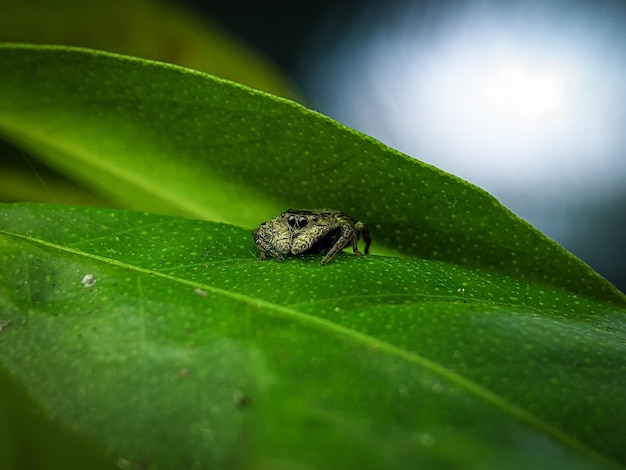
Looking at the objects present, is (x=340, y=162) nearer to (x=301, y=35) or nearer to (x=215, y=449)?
(x=215, y=449)

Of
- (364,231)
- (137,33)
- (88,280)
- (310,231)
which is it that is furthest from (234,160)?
(137,33)

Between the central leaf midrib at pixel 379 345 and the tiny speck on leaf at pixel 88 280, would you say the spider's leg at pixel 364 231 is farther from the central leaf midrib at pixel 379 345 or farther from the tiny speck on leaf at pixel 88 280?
the tiny speck on leaf at pixel 88 280

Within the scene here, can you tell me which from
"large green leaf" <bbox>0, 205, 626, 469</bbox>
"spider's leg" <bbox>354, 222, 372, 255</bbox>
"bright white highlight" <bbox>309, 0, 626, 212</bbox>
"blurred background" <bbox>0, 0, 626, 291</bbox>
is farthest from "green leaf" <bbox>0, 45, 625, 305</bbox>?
"bright white highlight" <bbox>309, 0, 626, 212</bbox>

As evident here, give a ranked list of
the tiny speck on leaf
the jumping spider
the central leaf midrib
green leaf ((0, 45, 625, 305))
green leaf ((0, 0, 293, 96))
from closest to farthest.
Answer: the central leaf midrib, the tiny speck on leaf, green leaf ((0, 45, 625, 305)), the jumping spider, green leaf ((0, 0, 293, 96))

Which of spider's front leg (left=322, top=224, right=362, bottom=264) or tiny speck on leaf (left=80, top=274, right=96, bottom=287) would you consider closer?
tiny speck on leaf (left=80, top=274, right=96, bottom=287)

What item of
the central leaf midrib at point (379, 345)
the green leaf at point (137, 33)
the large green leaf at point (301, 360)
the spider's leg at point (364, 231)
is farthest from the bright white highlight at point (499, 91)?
the central leaf midrib at point (379, 345)

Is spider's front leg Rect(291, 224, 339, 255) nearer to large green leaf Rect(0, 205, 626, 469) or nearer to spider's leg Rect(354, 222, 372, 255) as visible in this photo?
spider's leg Rect(354, 222, 372, 255)
